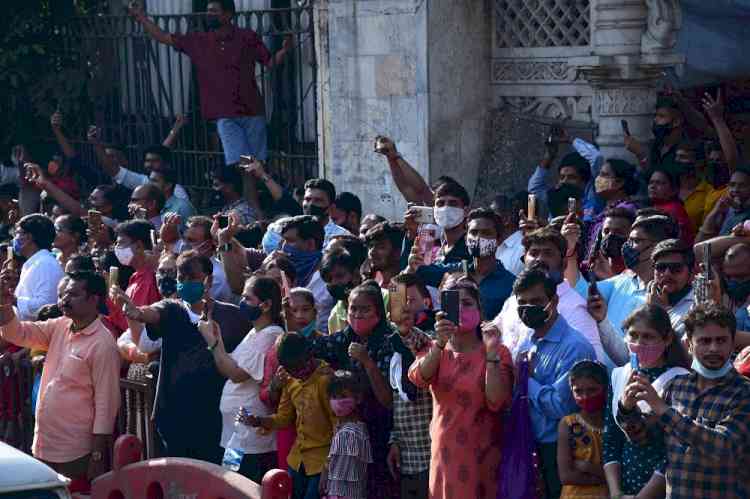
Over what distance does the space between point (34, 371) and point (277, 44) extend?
187 inches

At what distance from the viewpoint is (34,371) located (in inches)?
353

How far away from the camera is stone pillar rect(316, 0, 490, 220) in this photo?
36.4 feet

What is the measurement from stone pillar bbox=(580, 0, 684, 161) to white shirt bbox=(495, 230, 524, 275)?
73.1 inches

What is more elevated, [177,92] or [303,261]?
[177,92]

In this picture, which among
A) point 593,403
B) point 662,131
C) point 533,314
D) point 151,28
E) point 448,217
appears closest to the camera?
point 593,403

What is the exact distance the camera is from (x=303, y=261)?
8.61 m

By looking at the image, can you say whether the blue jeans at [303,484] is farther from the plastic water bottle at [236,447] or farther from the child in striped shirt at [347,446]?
the plastic water bottle at [236,447]

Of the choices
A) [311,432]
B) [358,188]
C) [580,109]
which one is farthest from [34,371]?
[580,109]

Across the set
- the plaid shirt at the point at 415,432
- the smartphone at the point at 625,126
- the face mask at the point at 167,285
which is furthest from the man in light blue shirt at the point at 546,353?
the smartphone at the point at 625,126

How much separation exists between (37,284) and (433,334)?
11.2 ft

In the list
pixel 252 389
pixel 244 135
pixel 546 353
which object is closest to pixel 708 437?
pixel 546 353

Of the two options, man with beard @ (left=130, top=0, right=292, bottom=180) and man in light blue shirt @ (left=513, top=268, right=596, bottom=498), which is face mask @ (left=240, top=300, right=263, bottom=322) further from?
man with beard @ (left=130, top=0, right=292, bottom=180)

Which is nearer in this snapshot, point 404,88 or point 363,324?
point 363,324

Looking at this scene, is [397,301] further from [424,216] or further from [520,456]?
[424,216]
